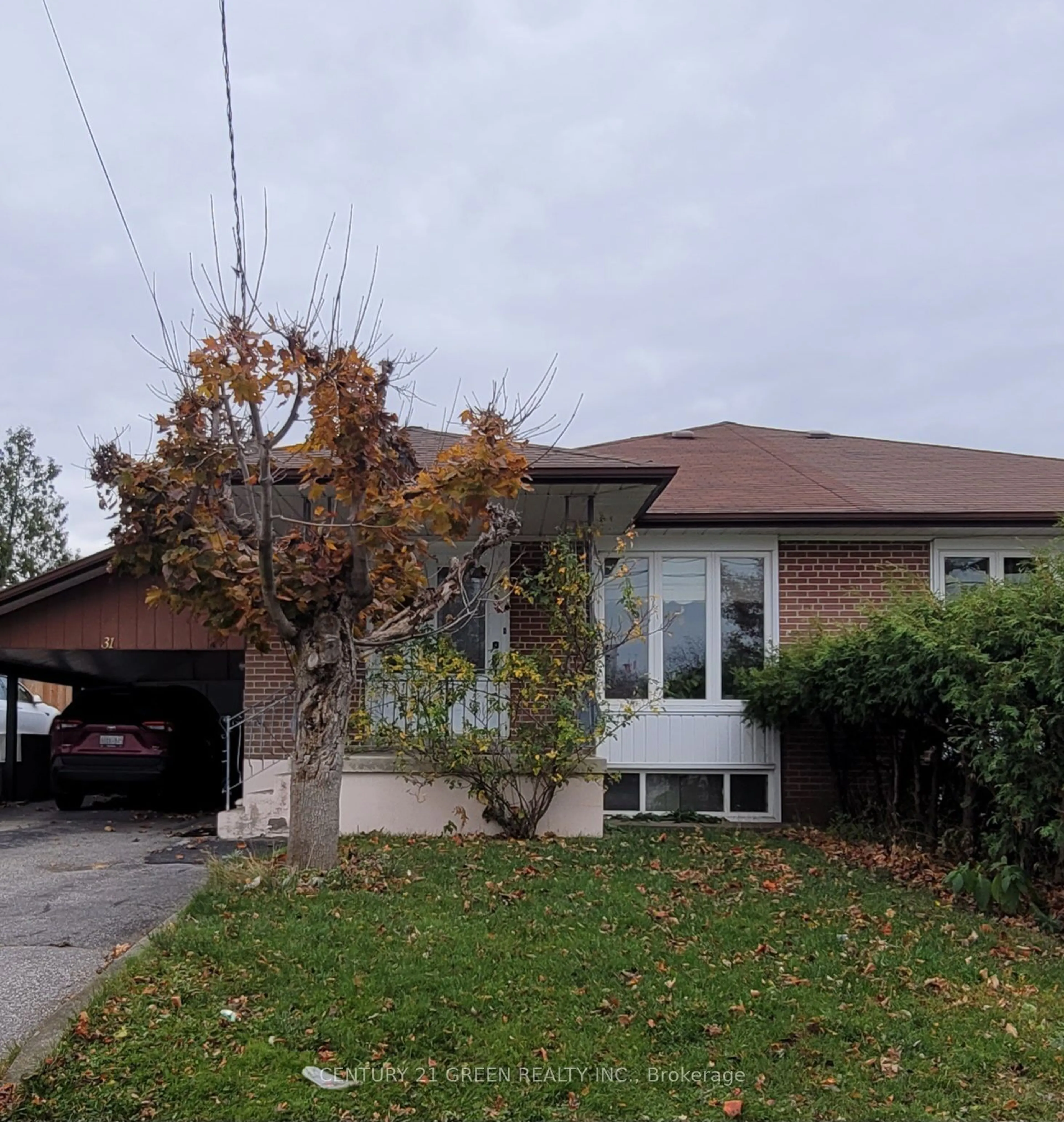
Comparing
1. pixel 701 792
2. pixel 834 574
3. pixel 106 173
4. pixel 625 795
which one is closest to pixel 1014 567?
pixel 834 574

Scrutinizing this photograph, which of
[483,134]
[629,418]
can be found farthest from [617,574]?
[629,418]

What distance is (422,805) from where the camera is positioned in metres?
8.67

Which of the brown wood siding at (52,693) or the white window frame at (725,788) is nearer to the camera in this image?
the white window frame at (725,788)

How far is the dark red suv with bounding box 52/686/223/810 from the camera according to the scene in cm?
1089

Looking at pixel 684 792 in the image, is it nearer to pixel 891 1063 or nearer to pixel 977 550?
pixel 977 550

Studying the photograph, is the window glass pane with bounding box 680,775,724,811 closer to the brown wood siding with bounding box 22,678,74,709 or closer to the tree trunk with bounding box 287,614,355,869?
the tree trunk with bounding box 287,614,355,869

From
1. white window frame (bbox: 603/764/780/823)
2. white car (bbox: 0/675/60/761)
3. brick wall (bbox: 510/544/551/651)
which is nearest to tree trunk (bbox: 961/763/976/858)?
white window frame (bbox: 603/764/780/823)

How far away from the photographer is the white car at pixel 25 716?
13422 mm

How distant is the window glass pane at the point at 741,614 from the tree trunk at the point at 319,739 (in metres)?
4.88

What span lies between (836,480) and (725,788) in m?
3.96

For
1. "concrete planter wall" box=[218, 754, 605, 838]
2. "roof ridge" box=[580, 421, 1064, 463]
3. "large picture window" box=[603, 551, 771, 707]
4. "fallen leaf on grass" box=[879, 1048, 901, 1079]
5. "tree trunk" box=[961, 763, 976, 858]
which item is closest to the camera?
"fallen leaf on grass" box=[879, 1048, 901, 1079]

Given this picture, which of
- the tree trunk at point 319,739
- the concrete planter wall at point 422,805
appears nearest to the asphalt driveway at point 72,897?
the tree trunk at point 319,739

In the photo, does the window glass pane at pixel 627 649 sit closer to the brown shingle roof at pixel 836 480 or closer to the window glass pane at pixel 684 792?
the brown shingle roof at pixel 836 480

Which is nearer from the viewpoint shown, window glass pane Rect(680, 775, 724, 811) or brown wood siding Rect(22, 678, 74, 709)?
window glass pane Rect(680, 775, 724, 811)
